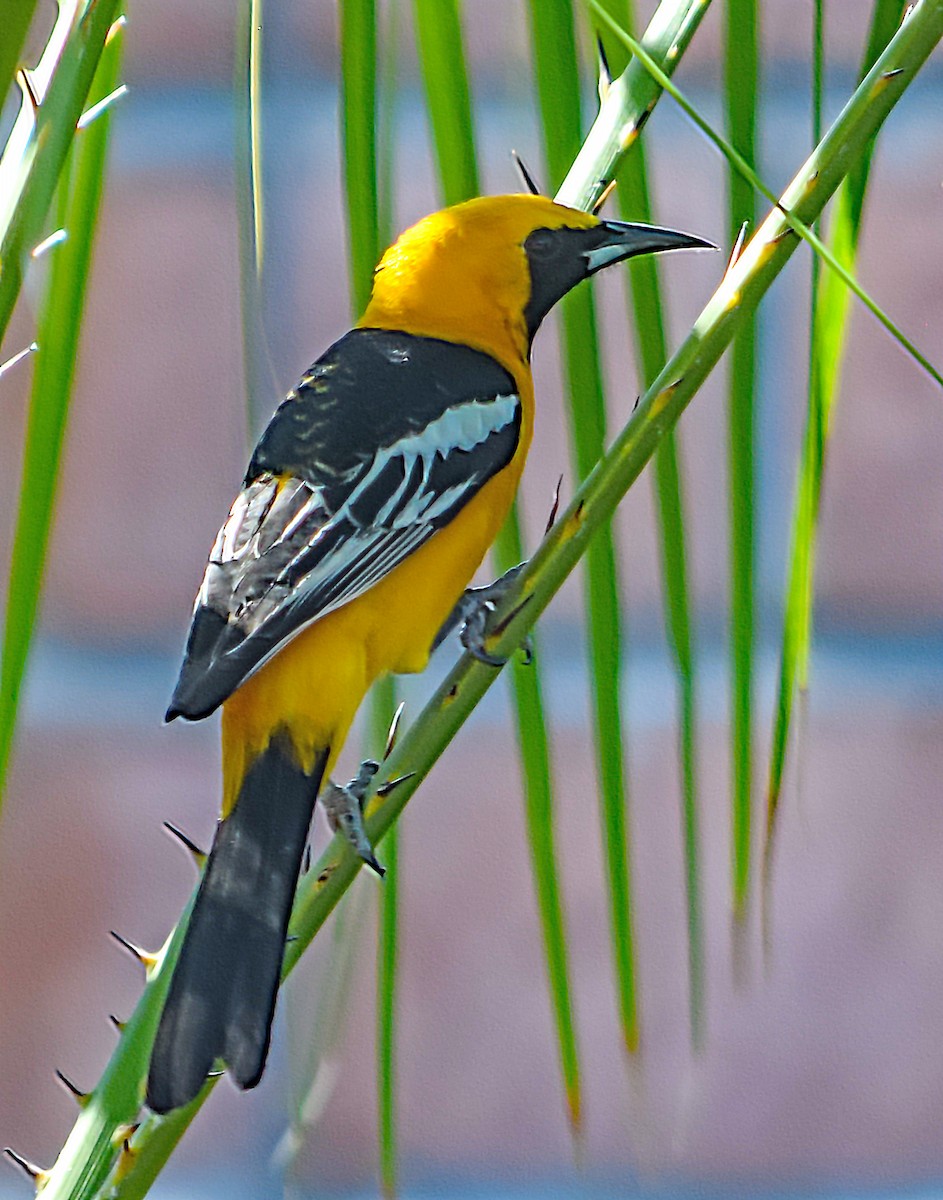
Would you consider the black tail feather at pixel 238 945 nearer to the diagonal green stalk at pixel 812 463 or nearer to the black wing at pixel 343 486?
the black wing at pixel 343 486

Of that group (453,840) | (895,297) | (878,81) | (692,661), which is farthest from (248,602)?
(895,297)

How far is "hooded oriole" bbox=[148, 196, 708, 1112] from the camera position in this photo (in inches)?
19.5

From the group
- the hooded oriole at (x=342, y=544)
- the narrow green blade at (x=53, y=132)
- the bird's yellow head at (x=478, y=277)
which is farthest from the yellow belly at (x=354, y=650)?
the narrow green blade at (x=53, y=132)

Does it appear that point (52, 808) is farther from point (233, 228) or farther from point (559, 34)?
point (559, 34)

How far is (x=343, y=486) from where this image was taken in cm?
64

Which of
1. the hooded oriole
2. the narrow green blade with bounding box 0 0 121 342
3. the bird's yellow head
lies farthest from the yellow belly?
the narrow green blade with bounding box 0 0 121 342

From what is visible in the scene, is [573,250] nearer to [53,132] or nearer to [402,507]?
[402,507]

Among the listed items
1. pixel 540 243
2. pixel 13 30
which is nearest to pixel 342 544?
pixel 540 243

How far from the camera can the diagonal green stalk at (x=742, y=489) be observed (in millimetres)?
477

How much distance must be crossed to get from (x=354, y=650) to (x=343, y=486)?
0.07 meters

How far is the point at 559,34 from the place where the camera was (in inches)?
18.7

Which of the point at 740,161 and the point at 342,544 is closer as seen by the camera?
the point at 740,161

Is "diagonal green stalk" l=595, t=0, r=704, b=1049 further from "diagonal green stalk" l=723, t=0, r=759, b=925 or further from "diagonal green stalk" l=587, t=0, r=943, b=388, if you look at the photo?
"diagonal green stalk" l=587, t=0, r=943, b=388

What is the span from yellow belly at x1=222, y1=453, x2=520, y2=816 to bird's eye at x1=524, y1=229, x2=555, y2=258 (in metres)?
0.11
